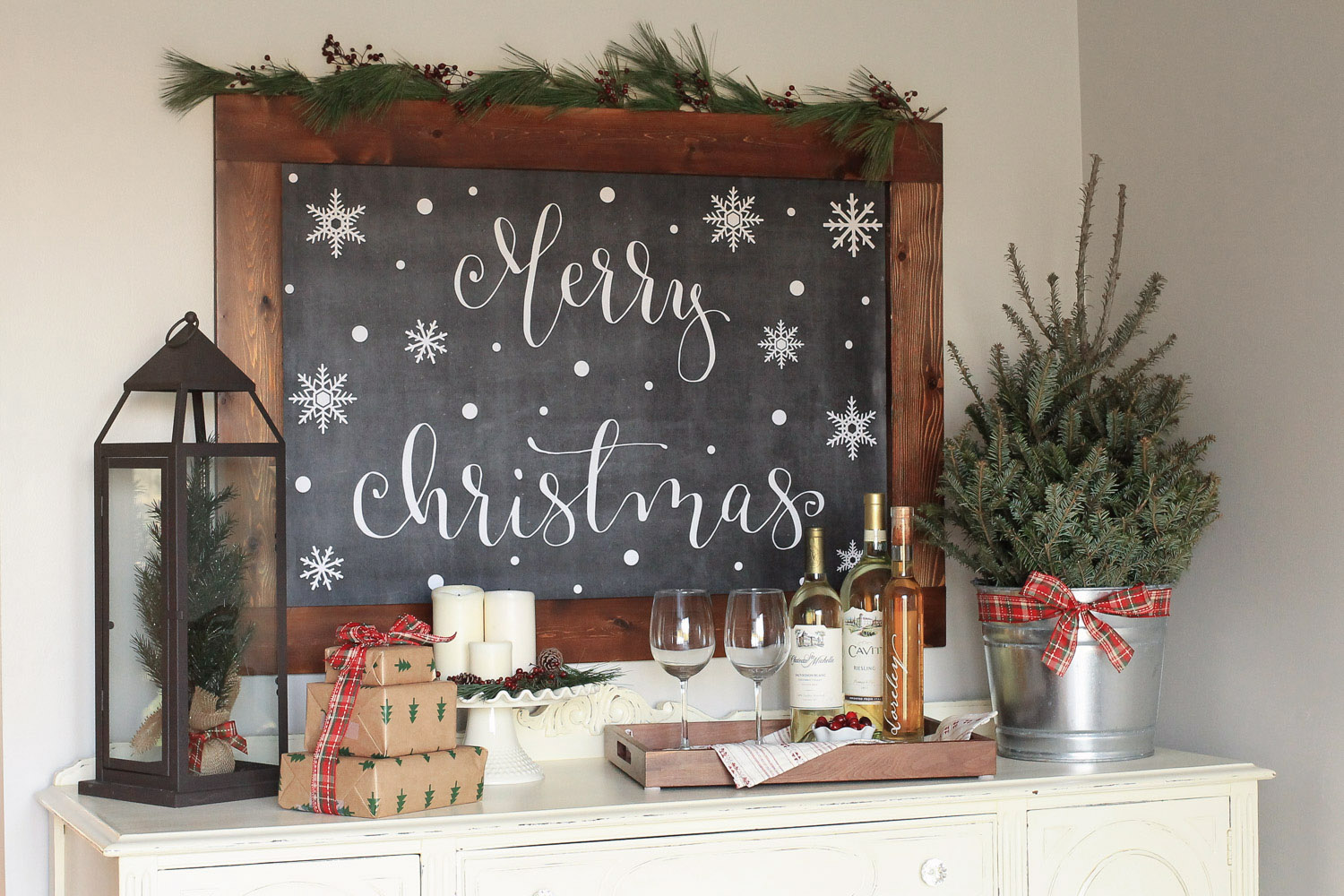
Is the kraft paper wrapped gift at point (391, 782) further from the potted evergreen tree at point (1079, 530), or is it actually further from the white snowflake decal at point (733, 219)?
the white snowflake decal at point (733, 219)

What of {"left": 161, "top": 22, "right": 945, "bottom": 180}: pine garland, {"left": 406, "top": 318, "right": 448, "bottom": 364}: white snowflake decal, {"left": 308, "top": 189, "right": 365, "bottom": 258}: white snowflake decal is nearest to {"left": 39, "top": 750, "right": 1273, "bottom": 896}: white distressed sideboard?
{"left": 406, "top": 318, "right": 448, "bottom": 364}: white snowflake decal

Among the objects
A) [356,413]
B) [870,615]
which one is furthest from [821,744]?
[356,413]

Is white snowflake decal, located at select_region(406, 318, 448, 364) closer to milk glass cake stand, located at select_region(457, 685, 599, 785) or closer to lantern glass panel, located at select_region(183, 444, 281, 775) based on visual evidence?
lantern glass panel, located at select_region(183, 444, 281, 775)

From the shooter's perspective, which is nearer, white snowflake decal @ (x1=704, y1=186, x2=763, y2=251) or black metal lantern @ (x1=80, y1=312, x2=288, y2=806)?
black metal lantern @ (x1=80, y1=312, x2=288, y2=806)

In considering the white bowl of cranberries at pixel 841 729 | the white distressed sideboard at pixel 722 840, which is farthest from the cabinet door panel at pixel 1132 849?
the white bowl of cranberries at pixel 841 729

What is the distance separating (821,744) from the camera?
5.20 ft

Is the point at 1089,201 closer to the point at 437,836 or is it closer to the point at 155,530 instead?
the point at 437,836

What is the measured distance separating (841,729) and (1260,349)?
825 mm

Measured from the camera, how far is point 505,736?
5.34 ft

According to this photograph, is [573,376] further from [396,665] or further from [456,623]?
[396,665]

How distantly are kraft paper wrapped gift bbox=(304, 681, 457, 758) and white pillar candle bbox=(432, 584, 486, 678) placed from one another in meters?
0.13

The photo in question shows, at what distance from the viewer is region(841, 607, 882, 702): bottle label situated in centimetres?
170

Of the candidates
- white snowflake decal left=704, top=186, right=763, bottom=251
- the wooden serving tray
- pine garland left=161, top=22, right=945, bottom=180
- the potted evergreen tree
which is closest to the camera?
the wooden serving tray

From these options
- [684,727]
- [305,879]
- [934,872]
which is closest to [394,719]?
[305,879]
